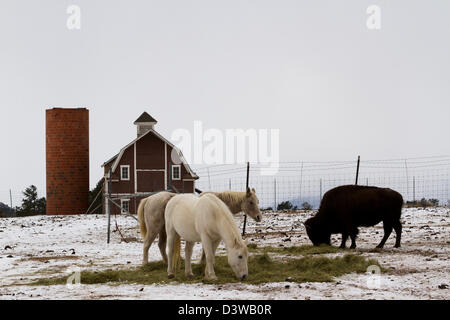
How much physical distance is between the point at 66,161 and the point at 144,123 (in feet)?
23.2

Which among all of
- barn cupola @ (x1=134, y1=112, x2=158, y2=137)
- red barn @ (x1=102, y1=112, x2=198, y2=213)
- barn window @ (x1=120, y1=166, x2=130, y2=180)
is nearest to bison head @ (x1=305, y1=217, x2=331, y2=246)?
red barn @ (x1=102, y1=112, x2=198, y2=213)

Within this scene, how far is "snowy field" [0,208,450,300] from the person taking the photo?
940cm

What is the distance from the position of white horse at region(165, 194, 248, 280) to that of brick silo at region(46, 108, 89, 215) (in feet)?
109

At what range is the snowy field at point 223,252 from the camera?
30.8 ft

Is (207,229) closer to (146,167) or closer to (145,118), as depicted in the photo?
(146,167)

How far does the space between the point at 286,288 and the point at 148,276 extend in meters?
3.08

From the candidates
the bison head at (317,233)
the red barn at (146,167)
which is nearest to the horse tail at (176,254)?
the bison head at (317,233)

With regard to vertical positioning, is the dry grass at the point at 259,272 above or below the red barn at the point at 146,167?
below

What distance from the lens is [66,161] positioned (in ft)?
140

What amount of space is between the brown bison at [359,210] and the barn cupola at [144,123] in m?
31.6

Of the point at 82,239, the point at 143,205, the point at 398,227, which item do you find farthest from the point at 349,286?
the point at 82,239

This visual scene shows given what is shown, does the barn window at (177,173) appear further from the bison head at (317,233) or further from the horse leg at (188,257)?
the horse leg at (188,257)

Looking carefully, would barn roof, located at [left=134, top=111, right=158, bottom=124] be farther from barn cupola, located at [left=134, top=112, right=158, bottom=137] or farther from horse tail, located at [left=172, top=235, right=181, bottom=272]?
horse tail, located at [left=172, top=235, right=181, bottom=272]
